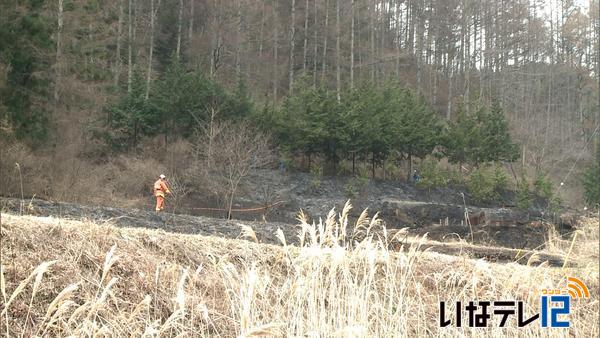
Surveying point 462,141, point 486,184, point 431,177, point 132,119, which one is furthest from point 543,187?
point 132,119

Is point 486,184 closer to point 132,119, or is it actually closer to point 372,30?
point 132,119

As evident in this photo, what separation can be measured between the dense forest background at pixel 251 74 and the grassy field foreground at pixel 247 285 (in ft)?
31.0

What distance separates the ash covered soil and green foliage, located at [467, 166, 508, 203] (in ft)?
2.04

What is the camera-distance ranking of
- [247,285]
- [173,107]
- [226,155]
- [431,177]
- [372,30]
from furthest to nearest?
[372,30] < [431,177] < [173,107] < [226,155] < [247,285]

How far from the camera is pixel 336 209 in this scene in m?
25.9

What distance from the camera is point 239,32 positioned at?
42000 millimetres

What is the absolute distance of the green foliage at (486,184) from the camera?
32250mm

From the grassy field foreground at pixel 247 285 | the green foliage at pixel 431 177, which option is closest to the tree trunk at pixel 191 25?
the green foliage at pixel 431 177

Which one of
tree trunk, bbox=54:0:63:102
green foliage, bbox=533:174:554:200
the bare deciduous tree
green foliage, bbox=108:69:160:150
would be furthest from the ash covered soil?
green foliage, bbox=108:69:160:150

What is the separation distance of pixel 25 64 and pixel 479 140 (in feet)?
84.1

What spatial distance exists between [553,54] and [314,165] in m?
13.5

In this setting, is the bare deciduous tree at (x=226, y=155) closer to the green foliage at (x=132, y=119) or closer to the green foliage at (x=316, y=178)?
the green foliage at (x=316, y=178)

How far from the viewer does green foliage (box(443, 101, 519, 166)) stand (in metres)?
36.4

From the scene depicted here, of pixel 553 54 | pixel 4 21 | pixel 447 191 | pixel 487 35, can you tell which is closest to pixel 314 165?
pixel 447 191
